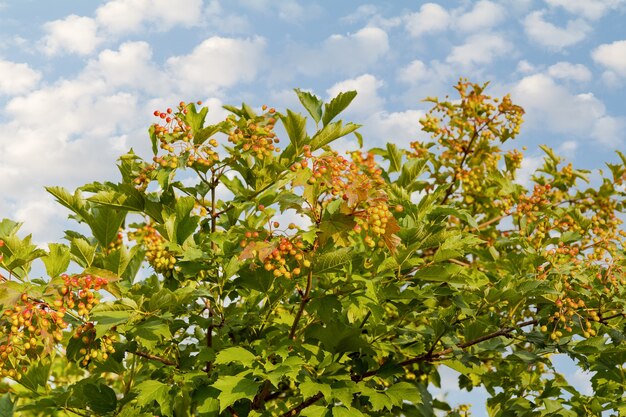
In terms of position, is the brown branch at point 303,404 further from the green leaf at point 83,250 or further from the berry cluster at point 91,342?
the green leaf at point 83,250

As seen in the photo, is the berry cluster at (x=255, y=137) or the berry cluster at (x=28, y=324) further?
the berry cluster at (x=255, y=137)

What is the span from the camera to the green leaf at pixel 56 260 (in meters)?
3.79

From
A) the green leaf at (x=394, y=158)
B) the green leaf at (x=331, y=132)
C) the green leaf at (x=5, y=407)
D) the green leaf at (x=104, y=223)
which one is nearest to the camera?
the green leaf at (x=331, y=132)

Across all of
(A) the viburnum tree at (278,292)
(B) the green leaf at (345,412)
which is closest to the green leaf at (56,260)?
(A) the viburnum tree at (278,292)

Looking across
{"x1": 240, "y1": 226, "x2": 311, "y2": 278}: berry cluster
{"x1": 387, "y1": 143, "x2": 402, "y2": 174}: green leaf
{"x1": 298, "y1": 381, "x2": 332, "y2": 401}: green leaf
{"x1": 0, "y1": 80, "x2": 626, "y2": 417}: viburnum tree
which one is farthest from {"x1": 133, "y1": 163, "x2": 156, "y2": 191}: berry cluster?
{"x1": 387, "y1": 143, "x2": 402, "y2": 174}: green leaf

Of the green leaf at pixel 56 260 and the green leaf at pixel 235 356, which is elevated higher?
the green leaf at pixel 56 260

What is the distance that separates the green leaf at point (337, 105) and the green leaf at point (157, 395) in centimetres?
185

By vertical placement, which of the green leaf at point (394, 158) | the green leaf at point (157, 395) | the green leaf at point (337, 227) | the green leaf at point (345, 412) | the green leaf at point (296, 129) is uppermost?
the green leaf at point (394, 158)

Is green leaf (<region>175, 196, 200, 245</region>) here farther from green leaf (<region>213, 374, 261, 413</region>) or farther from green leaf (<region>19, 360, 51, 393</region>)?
green leaf (<region>19, 360, 51, 393</region>)

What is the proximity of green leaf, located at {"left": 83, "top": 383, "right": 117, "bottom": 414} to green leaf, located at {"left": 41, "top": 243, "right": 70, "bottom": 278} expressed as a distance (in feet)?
3.39

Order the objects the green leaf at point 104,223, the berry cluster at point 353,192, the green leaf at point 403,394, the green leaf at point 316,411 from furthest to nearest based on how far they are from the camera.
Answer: the green leaf at point 104,223, the green leaf at point 403,394, the green leaf at point 316,411, the berry cluster at point 353,192

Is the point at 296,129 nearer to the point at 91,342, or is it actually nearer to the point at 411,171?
the point at 411,171

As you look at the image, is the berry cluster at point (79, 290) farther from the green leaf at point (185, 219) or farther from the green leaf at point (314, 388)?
the green leaf at point (314, 388)

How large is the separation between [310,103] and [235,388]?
1.73m
